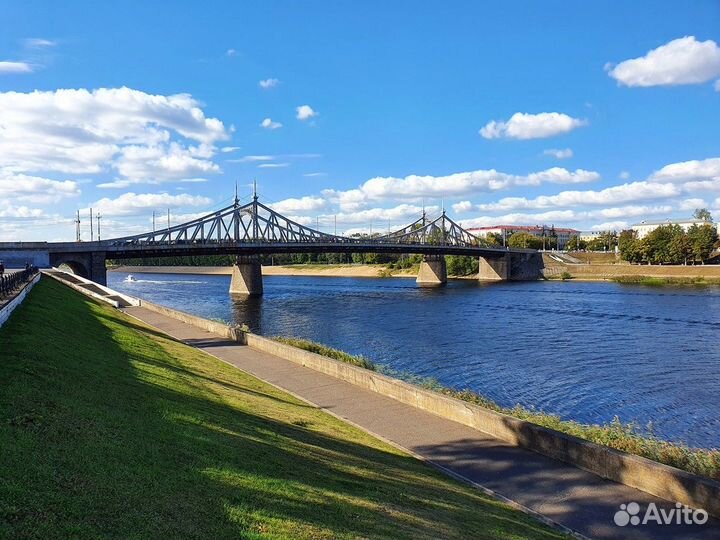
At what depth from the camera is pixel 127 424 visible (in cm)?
784

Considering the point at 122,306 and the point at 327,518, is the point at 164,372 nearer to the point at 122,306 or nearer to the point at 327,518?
the point at 327,518

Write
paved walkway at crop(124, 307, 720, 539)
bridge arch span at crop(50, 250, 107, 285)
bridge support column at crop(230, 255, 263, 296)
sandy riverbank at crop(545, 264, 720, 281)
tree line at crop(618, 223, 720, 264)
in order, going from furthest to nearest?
tree line at crop(618, 223, 720, 264) < sandy riverbank at crop(545, 264, 720, 281) < bridge support column at crop(230, 255, 263, 296) < bridge arch span at crop(50, 250, 107, 285) < paved walkway at crop(124, 307, 720, 539)

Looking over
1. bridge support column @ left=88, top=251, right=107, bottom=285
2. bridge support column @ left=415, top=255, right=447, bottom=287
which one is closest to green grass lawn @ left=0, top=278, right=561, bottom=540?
bridge support column @ left=88, top=251, right=107, bottom=285

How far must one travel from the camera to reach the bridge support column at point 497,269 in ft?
336

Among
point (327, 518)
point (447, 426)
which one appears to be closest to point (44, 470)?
point (327, 518)

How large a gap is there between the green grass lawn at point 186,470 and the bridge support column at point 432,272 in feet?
275

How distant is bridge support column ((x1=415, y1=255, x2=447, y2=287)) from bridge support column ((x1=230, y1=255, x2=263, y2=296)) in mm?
29575

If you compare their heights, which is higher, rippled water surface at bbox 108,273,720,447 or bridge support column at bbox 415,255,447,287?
bridge support column at bbox 415,255,447,287

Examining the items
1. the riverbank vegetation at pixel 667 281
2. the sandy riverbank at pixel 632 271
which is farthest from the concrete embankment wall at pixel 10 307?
the sandy riverbank at pixel 632 271

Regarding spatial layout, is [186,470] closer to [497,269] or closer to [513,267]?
[497,269]

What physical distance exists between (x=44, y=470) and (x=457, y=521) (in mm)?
4590

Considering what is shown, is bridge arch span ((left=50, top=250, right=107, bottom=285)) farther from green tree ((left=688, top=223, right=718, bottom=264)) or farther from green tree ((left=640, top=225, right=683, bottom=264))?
green tree ((left=688, top=223, right=718, bottom=264))

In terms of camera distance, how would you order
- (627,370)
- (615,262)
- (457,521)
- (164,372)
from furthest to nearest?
(615,262) < (627,370) < (164,372) < (457,521)

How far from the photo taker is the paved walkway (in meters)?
7.84
